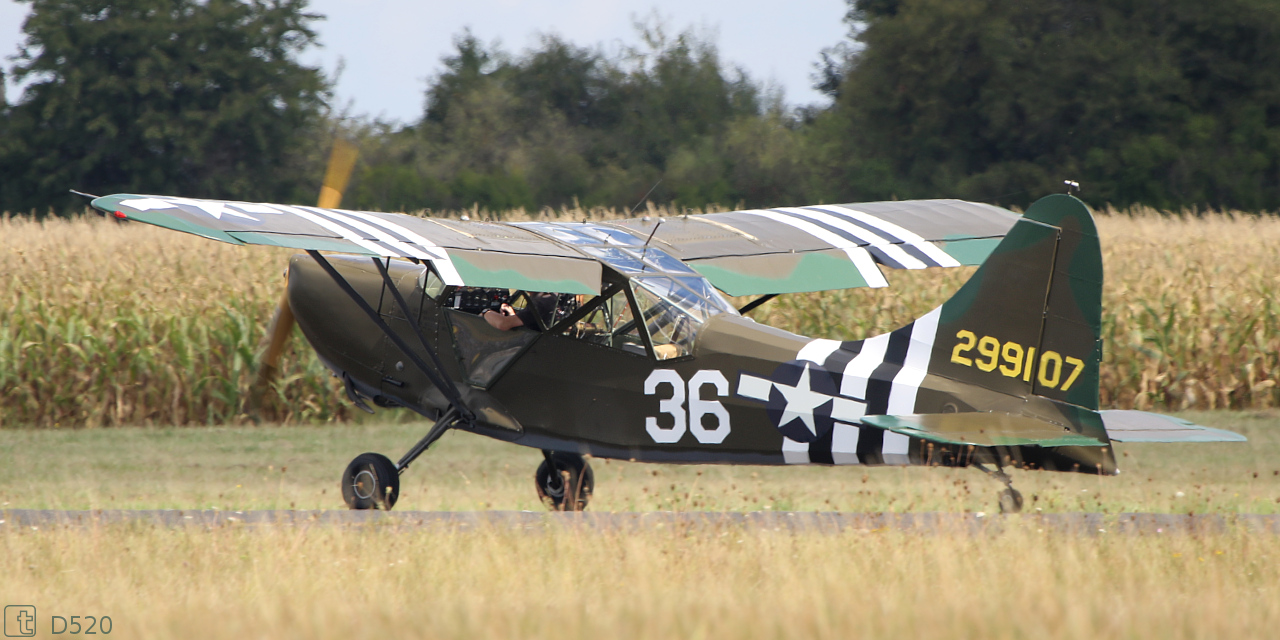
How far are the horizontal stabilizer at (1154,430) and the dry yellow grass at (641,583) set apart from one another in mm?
608

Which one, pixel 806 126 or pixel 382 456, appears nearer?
pixel 382 456

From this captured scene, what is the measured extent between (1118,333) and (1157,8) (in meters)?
26.5

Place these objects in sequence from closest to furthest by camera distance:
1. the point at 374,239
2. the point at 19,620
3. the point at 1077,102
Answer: the point at 19,620 → the point at 374,239 → the point at 1077,102

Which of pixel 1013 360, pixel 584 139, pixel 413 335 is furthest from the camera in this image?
pixel 584 139

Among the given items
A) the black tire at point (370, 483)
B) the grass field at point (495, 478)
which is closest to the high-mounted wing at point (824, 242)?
the grass field at point (495, 478)

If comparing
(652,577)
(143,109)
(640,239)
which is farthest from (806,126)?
(652,577)

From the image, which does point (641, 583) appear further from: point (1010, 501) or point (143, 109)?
point (143, 109)

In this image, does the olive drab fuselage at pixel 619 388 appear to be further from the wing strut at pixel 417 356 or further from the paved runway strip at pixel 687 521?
the paved runway strip at pixel 687 521

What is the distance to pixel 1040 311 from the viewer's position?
24.2 ft

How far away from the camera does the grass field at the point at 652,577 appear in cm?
521

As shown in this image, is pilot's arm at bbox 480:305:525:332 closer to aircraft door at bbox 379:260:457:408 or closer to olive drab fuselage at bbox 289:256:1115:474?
olive drab fuselage at bbox 289:256:1115:474

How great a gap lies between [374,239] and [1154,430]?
16.1 feet

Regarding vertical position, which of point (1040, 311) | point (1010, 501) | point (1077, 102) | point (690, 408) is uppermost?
point (1077, 102)

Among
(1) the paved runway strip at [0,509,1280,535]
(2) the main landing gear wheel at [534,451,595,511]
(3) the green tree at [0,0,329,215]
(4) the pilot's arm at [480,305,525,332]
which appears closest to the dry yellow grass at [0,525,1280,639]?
(1) the paved runway strip at [0,509,1280,535]
